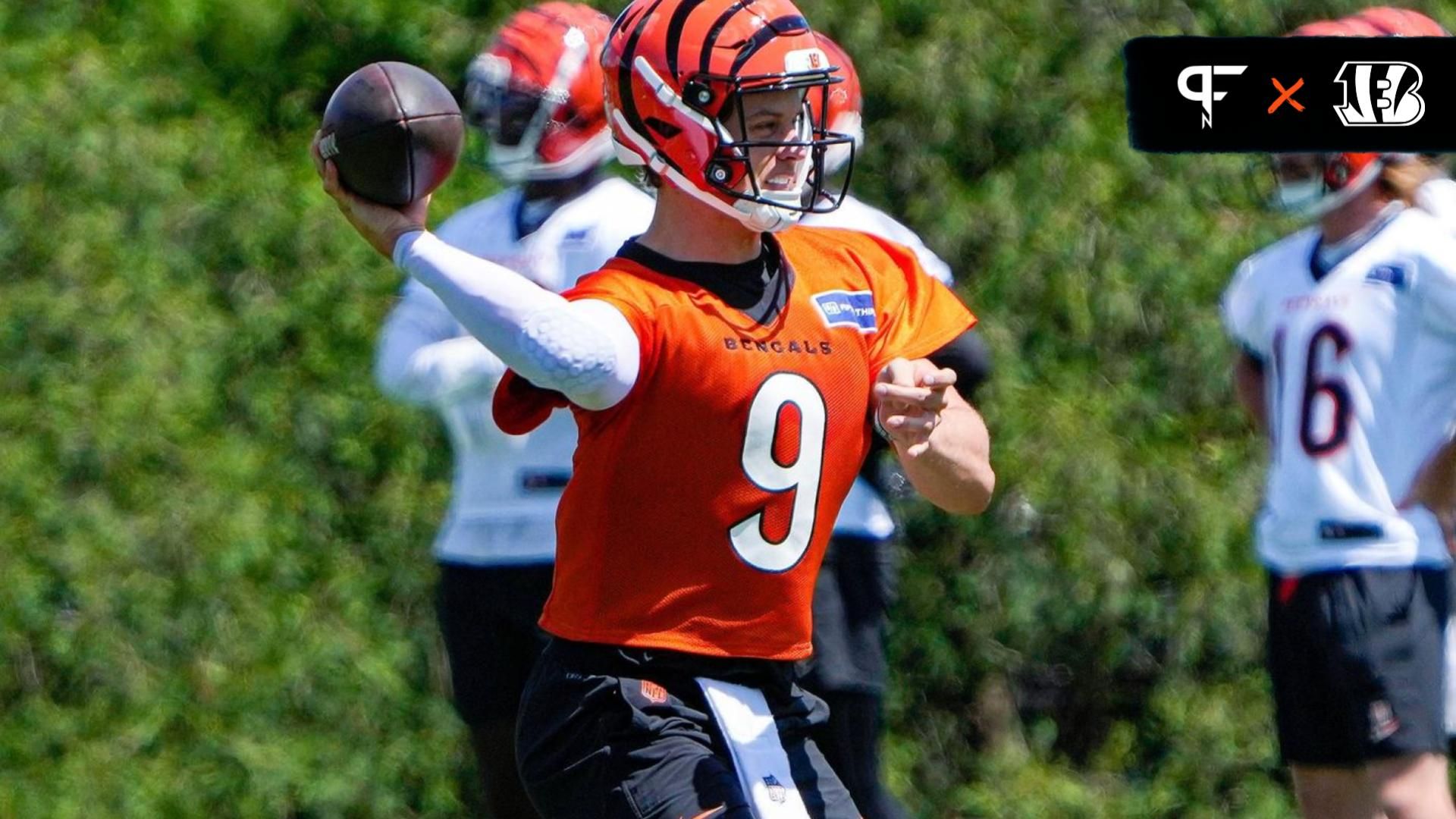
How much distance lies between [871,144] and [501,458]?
2.11 metres

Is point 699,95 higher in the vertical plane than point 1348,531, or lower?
higher

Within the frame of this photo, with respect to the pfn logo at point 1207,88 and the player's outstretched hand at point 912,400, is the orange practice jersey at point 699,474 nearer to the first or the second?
the player's outstretched hand at point 912,400

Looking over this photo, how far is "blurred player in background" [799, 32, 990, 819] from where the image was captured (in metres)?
4.70

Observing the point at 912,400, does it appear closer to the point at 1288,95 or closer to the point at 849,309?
the point at 849,309

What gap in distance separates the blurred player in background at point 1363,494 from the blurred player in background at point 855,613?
32.1 inches

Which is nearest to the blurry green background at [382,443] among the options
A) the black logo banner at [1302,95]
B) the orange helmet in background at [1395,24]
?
the black logo banner at [1302,95]

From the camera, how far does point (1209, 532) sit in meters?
6.41

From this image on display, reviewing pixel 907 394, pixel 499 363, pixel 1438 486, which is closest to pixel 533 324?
pixel 907 394

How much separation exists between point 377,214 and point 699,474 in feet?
1.89

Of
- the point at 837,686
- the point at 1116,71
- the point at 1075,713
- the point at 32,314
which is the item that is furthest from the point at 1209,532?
the point at 32,314

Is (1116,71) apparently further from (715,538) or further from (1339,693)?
(715,538)

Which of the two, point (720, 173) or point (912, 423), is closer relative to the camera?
point (912, 423)

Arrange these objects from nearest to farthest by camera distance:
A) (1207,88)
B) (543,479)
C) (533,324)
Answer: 1. (533,324)
2. (543,479)
3. (1207,88)

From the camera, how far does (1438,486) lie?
473cm
